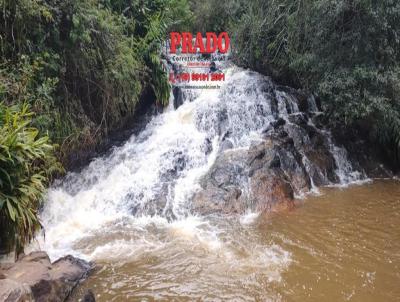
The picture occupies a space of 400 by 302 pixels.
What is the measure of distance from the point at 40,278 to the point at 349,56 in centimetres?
689

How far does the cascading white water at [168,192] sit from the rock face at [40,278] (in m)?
0.55

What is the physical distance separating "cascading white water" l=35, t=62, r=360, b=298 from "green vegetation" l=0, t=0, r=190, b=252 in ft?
2.21

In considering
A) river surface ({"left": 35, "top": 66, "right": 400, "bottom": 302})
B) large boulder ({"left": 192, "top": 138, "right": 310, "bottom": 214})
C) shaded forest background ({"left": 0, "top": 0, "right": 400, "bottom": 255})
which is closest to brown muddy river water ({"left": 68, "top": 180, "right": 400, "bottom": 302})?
river surface ({"left": 35, "top": 66, "right": 400, "bottom": 302})

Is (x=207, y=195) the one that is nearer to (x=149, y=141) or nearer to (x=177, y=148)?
(x=177, y=148)

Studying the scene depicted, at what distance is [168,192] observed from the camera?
6.98 m

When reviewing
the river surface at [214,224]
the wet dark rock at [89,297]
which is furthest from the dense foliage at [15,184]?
the wet dark rock at [89,297]

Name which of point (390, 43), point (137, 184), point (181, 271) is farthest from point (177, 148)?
point (390, 43)

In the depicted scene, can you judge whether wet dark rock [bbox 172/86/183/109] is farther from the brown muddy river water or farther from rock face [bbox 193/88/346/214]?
the brown muddy river water

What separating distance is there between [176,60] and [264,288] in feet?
26.9

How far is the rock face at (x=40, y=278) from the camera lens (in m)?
3.50

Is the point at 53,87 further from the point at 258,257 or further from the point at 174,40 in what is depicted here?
the point at 174,40

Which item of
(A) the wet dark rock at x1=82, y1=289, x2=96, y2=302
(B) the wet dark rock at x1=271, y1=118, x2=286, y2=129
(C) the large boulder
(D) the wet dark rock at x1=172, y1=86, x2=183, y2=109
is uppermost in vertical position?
(D) the wet dark rock at x1=172, y1=86, x2=183, y2=109

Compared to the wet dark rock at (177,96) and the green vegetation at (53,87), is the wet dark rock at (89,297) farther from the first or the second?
the wet dark rock at (177,96)

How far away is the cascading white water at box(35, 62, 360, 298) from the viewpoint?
17.7 ft
